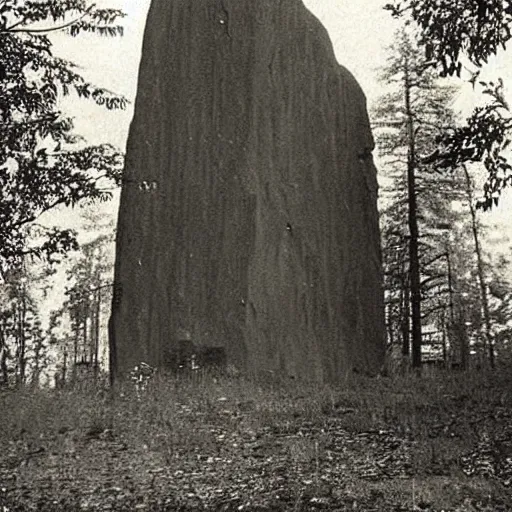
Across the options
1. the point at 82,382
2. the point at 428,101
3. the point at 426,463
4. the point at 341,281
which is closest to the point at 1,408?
the point at 82,382

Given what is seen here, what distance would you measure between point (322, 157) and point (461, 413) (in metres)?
8.18

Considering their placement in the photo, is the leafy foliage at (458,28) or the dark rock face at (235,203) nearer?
the leafy foliage at (458,28)

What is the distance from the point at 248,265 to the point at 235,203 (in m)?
1.18

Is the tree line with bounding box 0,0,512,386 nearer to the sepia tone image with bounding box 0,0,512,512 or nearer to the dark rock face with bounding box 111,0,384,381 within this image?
the sepia tone image with bounding box 0,0,512,512

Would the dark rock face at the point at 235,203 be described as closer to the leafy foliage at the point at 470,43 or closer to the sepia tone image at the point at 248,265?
the sepia tone image at the point at 248,265

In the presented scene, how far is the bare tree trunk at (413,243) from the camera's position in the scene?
2034cm

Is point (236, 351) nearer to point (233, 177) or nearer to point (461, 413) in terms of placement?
point (233, 177)

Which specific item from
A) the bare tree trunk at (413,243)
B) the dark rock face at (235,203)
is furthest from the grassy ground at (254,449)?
the bare tree trunk at (413,243)

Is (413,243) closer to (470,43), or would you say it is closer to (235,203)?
(235,203)

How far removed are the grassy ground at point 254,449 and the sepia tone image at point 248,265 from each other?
0.13ft

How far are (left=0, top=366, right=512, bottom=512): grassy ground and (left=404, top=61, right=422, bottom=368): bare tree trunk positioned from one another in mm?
7736

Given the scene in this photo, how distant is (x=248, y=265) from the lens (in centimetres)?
1445

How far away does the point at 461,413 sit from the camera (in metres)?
10.2

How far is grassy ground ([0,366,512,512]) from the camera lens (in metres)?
6.77
